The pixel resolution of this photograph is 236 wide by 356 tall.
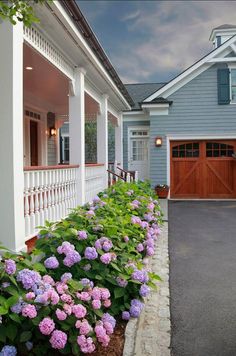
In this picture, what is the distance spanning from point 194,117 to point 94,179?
6.21 meters

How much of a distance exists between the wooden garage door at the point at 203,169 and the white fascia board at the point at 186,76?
74.6 inches

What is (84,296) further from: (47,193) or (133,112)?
(133,112)

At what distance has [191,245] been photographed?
605cm

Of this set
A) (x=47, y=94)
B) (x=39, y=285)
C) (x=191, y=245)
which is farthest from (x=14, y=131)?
(x=47, y=94)

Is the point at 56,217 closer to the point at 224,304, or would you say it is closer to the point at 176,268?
the point at 176,268

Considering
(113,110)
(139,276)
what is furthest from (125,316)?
(113,110)

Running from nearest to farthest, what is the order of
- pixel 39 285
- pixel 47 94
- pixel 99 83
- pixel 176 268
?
pixel 39 285, pixel 176 268, pixel 99 83, pixel 47 94

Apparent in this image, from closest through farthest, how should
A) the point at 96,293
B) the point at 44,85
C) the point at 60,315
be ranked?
the point at 60,315, the point at 96,293, the point at 44,85

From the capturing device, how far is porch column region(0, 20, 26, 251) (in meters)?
3.46

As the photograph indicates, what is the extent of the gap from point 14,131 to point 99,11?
116 inches

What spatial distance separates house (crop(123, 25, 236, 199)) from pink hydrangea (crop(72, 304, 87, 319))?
10.9m

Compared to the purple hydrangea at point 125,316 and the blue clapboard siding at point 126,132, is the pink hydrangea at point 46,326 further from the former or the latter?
the blue clapboard siding at point 126,132

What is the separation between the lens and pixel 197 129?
12.8 metres

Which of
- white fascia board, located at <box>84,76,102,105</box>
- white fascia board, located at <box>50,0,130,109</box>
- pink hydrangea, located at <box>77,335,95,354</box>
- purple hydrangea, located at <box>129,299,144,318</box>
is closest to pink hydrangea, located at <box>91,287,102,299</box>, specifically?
pink hydrangea, located at <box>77,335,95,354</box>
